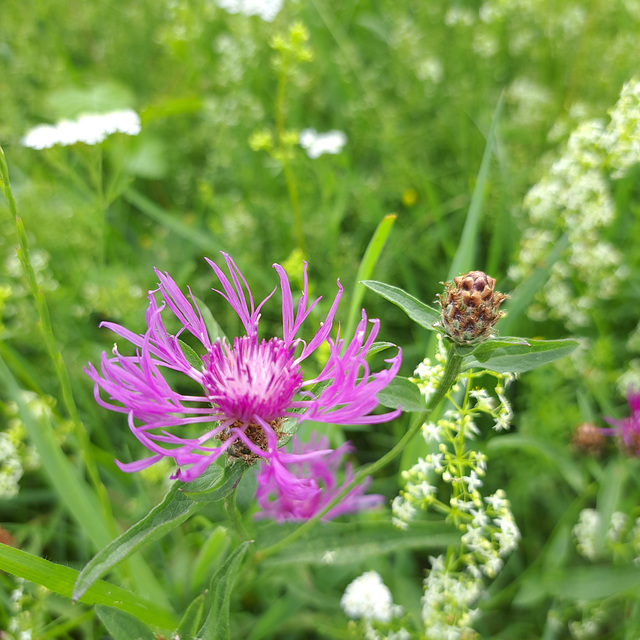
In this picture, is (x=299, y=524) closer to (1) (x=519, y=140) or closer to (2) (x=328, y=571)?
(2) (x=328, y=571)

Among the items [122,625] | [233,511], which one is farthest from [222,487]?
[122,625]

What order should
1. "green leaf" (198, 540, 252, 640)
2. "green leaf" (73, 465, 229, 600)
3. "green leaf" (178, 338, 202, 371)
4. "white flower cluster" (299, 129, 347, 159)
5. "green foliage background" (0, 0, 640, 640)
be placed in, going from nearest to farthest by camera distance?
1. "green leaf" (73, 465, 229, 600)
2. "green leaf" (198, 540, 252, 640)
3. "green leaf" (178, 338, 202, 371)
4. "green foliage background" (0, 0, 640, 640)
5. "white flower cluster" (299, 129, 347, 159)

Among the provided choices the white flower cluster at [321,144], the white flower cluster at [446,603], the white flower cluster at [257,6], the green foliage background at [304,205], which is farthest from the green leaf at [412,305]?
the white flower cluster at [257,6]

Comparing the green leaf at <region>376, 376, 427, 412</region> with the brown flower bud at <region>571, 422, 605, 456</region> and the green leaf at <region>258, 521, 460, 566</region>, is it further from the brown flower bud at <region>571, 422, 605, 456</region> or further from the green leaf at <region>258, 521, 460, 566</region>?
the brown flower bud at <region>571, 422, 605, 456</region>

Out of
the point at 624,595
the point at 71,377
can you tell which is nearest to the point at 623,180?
the point at 624,595

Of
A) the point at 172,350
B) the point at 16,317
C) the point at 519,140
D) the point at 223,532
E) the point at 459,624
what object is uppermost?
the point at 519,140

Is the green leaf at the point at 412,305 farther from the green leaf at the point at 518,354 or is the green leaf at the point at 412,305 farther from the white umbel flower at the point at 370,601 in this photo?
the white umbel flower at the point at 370,601

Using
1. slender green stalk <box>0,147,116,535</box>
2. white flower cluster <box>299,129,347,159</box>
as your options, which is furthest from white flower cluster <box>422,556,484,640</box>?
white flower cluster <box>299,129,347,159</box>
